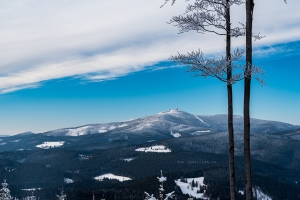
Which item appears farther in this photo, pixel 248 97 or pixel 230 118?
pixel 230 118

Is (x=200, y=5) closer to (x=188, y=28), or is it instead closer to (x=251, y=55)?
(x=188, y=28)

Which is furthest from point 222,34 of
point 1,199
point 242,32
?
point 1,199

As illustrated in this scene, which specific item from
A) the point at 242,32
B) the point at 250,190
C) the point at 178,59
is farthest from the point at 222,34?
the point at 250,190

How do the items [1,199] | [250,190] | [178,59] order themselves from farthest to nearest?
1. [1,199]
2. [178,59]
3. [250,190]

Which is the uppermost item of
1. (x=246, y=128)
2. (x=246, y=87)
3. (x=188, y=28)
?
(x=188, y=28)

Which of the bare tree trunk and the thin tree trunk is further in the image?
the thin tree trunk

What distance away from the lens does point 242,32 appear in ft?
59.3

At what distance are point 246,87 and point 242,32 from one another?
2745 millimetres

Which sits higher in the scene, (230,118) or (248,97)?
(248,97)

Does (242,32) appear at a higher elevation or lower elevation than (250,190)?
higher

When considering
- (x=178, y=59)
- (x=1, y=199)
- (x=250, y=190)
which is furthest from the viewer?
(x=1, y=199)

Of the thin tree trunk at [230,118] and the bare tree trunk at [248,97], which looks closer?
the bare tree trunk at [248,97]

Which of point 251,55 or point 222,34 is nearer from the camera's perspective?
point 251,55

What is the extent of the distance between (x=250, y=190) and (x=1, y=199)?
2996 cm
